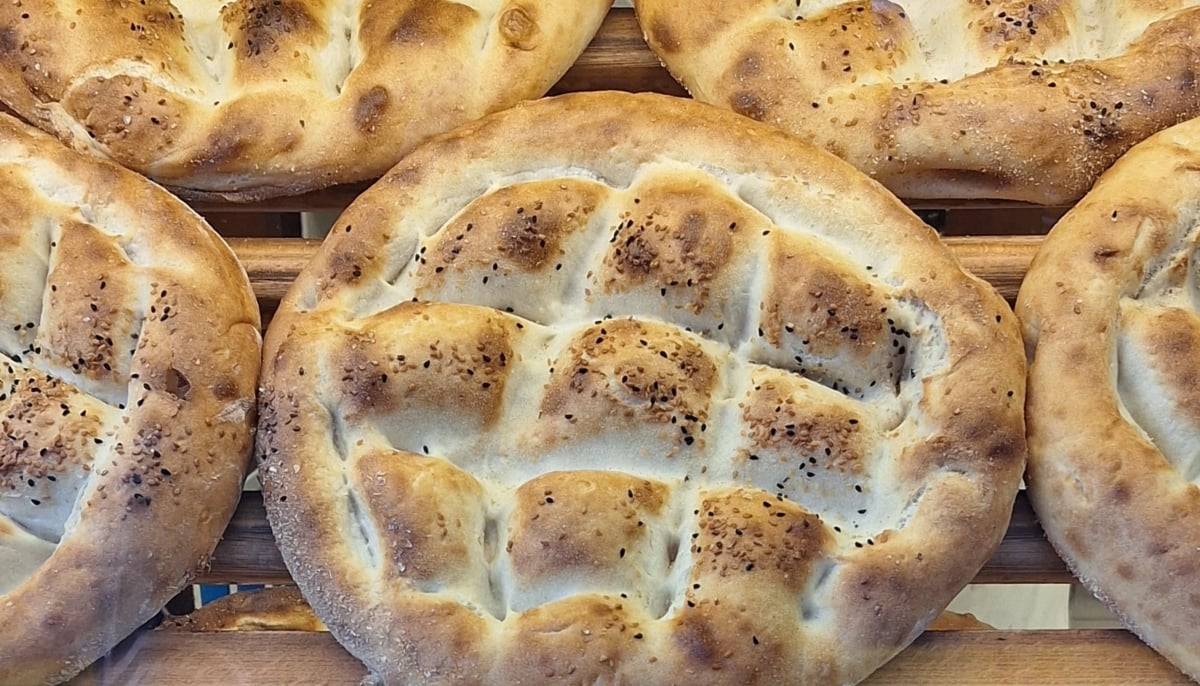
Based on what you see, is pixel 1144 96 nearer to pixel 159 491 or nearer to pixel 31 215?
pixel 159 491

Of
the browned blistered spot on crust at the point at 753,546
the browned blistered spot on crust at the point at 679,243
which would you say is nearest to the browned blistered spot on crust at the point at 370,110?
the browned blistered spot on crust at the point at 679,243

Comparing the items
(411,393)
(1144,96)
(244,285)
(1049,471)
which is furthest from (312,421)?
(1144,96)

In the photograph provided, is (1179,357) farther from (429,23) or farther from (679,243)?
(429,23)

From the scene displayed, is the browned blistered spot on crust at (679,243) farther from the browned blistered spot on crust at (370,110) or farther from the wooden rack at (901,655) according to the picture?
the wooden rack at (901,655)

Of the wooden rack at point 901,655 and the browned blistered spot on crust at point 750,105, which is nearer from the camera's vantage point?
the wooden rack at point 901,655

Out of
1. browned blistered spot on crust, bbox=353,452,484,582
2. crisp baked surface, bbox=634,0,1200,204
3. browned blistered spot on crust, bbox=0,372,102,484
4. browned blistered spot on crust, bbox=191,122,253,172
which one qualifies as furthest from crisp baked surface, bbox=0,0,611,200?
browned blistered spot on crust, bbox=353,452,484,582

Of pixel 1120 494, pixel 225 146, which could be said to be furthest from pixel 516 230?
pixel 1120 494
